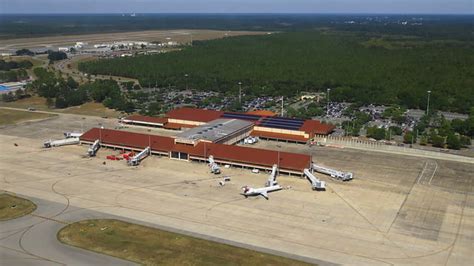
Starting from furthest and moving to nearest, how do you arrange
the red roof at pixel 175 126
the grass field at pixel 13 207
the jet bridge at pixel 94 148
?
the red roof at pixel 175 126
the jet bridge at pixel 94 148
the grass field at pixel 13 207

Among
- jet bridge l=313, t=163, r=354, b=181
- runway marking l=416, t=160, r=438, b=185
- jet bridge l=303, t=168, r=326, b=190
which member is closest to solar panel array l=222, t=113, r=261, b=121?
jet bridge l=313, t=163, r=354, b=181

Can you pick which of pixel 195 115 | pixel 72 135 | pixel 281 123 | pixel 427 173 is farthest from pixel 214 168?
pixel 72 135

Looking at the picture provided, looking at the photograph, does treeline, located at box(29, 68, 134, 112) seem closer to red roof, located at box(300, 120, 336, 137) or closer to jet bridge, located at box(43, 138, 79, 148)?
jet bridge, located at box(43, 138, 79, 148)

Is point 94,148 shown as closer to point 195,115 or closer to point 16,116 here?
point 195,115

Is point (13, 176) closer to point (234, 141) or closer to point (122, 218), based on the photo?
point (122, 218)

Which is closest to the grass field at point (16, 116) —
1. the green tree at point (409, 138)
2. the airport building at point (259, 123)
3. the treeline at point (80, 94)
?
the treeline at point (80, 94)

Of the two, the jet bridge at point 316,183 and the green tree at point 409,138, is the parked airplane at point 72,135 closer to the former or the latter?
the jet bridge at point 316,183

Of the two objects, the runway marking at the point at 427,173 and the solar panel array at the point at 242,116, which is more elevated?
the solar panel array at the point at 242,116
